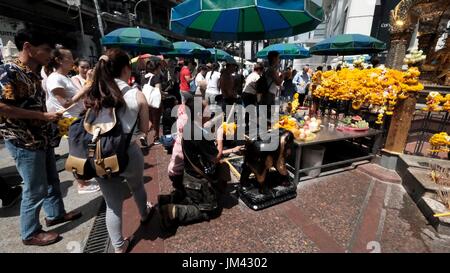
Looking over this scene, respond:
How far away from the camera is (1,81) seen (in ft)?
6.87

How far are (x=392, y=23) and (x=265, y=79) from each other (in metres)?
3.09

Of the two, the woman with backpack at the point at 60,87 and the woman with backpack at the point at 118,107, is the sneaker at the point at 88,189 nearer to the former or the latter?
the woman with backpack at the point at 60,87

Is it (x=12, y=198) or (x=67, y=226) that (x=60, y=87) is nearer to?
(x=67, y=226)

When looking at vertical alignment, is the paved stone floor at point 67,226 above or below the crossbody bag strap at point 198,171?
below

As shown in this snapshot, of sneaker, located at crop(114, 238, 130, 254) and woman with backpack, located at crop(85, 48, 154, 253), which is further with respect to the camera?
sneaker, located at crop(114, 238, 130, 254)

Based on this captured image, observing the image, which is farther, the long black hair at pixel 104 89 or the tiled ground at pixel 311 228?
the tiled ground at pixel 311 228

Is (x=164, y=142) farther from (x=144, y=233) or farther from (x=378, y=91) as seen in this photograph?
(x=378, y=91)

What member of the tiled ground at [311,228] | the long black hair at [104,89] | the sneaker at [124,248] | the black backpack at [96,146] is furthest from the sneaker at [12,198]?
the long black hair at [104,89]

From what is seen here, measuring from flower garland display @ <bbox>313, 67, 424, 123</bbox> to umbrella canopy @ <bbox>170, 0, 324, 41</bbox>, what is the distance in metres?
1.77

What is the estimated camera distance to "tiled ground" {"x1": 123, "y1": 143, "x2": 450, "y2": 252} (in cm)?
261

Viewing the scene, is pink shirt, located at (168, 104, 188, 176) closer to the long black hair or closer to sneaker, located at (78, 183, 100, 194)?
the long black hair

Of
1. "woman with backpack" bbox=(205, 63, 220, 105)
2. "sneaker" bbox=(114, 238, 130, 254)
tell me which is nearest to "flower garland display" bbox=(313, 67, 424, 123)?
"woman with backpack" bbox=(205, 63, 220, 105)

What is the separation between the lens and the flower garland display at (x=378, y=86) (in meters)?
4.09

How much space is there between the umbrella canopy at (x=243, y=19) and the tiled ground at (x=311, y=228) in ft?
8.65
